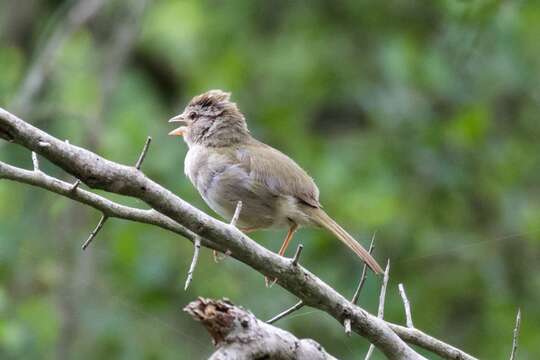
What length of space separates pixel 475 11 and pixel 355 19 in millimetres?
5410

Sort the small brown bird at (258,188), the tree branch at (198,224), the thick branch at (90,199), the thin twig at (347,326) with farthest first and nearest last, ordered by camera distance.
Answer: the small brown bird at (258,188), the thin twig at (347,326), the thick branch at (90,199), the tree branch at (198,224)

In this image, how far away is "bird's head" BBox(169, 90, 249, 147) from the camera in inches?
254

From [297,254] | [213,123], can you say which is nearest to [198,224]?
[297,254]

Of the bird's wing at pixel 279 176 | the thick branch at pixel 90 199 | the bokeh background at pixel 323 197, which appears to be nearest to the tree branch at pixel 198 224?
the thick branch at pixel 90 199

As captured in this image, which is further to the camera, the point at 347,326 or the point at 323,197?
the point at 323,197

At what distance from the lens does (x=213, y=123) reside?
21.5 feet

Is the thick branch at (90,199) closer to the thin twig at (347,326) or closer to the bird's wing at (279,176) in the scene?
the thin twig at (347,326)

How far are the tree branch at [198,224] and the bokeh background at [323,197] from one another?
410 centimetres

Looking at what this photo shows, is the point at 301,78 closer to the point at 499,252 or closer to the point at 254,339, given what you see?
the point at 499,252

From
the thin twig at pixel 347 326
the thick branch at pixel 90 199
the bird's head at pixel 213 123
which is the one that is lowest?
the thick branch at pixel 90 199

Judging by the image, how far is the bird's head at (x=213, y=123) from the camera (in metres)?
6.45

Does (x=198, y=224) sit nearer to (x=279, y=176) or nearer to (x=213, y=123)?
(x=279, y=176)

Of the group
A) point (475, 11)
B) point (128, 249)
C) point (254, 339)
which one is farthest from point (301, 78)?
point (254, 339)

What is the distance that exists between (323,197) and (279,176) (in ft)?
11.0
